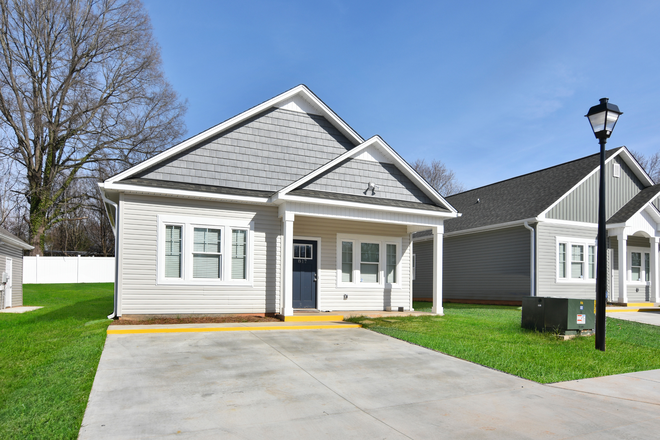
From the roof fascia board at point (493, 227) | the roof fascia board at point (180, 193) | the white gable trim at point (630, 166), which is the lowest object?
the roof fascia board at point (493, 227)

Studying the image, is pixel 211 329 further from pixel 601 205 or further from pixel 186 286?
pixel 601 205

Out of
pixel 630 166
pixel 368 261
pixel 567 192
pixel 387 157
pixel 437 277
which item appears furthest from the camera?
pixel 630 166

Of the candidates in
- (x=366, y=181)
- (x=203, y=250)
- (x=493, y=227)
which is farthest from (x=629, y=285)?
(x=203, y=250)

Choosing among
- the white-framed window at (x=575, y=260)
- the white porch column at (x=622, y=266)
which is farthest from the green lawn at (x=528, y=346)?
the white porch column at (x=622, y=266)

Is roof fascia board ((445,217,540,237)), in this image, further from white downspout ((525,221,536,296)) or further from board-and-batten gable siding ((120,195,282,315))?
board-and-batten gable siding ((120,195,282,315))

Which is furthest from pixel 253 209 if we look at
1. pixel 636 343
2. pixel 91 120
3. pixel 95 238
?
pixel 95 238

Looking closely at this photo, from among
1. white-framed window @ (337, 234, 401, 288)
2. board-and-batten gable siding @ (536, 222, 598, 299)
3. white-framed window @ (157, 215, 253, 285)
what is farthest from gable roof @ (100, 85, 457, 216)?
board-and-batten gable siding @ (536, 222, 598, 299)

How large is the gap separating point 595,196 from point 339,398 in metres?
17.5

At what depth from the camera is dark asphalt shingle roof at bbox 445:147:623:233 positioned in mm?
18938

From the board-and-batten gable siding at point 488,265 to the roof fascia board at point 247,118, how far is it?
26.8 feet

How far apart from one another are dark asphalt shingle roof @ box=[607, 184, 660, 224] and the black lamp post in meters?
11.8

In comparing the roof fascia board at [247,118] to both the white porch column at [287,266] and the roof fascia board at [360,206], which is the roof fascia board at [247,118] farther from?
the white porch column at [287,266]

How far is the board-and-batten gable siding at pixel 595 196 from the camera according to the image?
18.7 m

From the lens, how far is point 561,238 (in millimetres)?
18438
